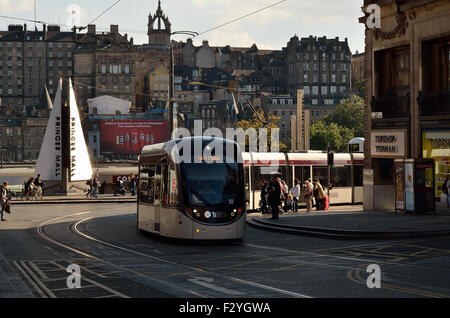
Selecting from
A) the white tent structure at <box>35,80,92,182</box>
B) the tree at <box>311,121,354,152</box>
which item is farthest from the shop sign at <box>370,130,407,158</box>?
the tree at <box>311,121,354,152</box>

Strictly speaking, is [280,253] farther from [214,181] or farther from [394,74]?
[394,74]

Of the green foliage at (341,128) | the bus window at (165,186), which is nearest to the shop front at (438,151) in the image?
the bus window at (165,186)

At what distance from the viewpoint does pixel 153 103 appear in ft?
616

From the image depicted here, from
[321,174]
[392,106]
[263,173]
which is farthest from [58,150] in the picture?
[392,106]

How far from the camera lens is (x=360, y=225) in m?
28.0

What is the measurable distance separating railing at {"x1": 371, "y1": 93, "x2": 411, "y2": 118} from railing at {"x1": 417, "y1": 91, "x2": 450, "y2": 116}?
3.40 feet

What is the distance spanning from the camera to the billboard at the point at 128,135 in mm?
157875

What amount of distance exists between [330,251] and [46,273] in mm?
8132

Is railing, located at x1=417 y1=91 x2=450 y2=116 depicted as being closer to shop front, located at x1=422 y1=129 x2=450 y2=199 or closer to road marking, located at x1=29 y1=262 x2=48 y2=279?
shop front, located at x1=422 y1=129 x2=450 y2=199

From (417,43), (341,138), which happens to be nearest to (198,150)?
(417,43)

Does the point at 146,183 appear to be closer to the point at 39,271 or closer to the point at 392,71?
the point at 39,271

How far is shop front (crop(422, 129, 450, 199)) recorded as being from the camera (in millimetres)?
32750

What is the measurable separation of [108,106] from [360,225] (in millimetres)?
155767

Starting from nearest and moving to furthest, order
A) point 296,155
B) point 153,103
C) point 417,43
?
point 417,43, point 296,155, point 153,103
